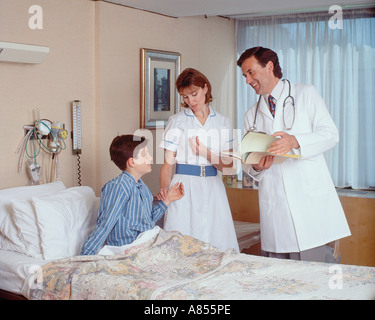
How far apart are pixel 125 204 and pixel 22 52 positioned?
1042 mm

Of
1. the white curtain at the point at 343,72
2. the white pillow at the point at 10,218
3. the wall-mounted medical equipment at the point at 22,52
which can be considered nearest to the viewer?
the white pillow at the point at 10,218

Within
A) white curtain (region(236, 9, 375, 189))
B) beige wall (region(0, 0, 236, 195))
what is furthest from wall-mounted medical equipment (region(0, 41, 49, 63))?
white curtain (region(236, 9, 375, 189))

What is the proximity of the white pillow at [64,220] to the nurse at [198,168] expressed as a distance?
1.45ft

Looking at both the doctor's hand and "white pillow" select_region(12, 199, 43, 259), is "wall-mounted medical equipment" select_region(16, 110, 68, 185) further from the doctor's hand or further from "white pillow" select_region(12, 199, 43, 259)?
the doctor's hand

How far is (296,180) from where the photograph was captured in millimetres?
2602

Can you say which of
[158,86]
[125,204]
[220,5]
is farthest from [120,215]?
[220,5]

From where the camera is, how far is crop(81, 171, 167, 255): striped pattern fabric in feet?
8.13

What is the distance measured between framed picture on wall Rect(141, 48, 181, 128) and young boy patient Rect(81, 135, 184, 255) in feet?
4.05

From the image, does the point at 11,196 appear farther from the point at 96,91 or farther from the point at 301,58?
the point at 301,58

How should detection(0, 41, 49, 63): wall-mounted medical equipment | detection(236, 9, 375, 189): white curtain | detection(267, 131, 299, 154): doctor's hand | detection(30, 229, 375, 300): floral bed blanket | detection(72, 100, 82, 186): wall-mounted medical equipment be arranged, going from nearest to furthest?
detection(30, 229, 375, 300): floral bed blanket → detection(267, 131, 299, 154): doctor's hand → detection(0, 41, 49, 63): wall-mounted medical equipment → detection(72, 100, 82, 186): wall-mounted medical equipment → detection(236, 9, 375, 189): white curtain

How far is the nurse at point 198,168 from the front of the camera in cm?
300

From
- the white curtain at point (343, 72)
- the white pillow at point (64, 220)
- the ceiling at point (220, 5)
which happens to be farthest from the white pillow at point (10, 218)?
the white curtain at point (343, 72)

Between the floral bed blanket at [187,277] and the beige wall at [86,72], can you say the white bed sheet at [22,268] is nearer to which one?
the floral bed blanket at [187,277]

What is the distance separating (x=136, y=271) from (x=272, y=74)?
1.17 meters
